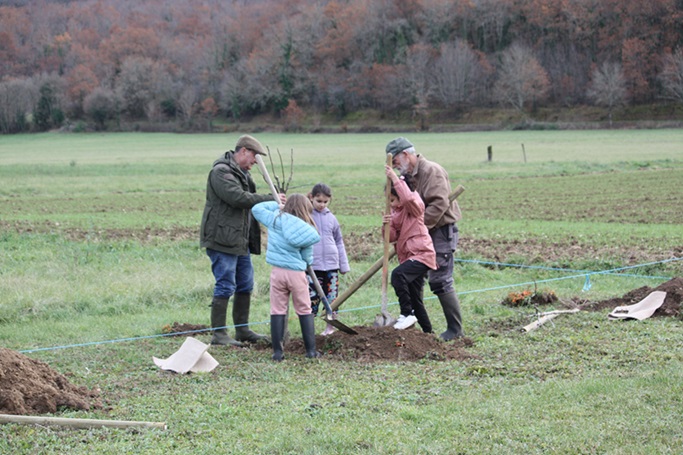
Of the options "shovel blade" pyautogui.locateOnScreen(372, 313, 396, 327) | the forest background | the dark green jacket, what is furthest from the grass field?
the forest background

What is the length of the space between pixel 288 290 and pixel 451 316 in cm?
202

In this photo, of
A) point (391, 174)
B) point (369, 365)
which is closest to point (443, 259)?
point (391, 174)

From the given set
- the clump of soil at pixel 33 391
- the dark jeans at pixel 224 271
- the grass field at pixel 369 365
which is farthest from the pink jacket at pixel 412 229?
the clump of soil at pixel 33 391

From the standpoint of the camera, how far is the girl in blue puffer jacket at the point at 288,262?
8.48 meters

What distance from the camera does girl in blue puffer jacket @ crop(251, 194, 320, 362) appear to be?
8477 mm

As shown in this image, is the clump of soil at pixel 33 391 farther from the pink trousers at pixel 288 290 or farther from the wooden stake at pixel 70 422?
the pink trousers at pixel 288 290

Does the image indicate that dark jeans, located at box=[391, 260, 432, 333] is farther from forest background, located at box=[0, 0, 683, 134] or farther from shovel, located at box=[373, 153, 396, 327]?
forest background, located at box=[0, 0, 683, 134]

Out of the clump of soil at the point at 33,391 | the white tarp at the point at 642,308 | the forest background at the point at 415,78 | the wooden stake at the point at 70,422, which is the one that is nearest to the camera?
the wooden stake at the point at 70,422

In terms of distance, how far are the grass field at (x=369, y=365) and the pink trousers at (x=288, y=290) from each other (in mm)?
594

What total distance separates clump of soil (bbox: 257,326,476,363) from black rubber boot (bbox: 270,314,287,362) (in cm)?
22

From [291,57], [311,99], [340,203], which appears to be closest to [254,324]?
[340,203]

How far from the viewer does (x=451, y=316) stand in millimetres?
9250

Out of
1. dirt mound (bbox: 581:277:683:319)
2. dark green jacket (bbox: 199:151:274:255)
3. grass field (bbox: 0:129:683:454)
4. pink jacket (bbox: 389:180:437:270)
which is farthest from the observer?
dirt mound (bbox: 581:277:683:319)

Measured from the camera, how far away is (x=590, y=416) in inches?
234
